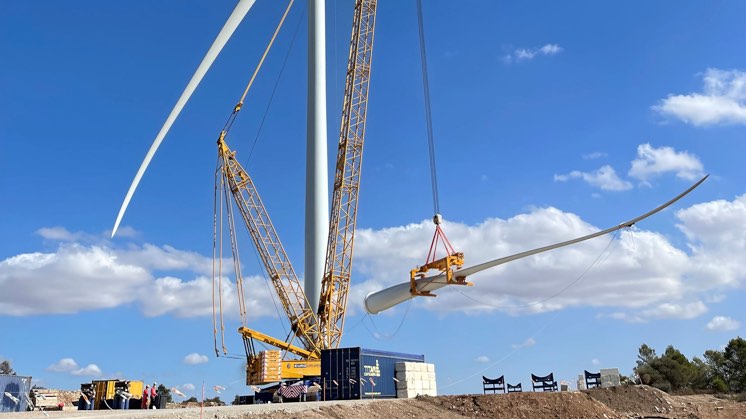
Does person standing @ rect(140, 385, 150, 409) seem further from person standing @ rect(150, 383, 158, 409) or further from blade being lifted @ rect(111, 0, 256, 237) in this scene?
blade being lifted @ rect(111, 0, 256, 237)

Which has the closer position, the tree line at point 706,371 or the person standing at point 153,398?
the person standing at point 153,398

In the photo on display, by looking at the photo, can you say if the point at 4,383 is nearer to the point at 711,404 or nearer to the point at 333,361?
the point at 333,361

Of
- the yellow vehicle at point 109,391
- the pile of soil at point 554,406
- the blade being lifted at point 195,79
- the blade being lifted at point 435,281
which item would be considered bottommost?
the pile of soil at point 554,406

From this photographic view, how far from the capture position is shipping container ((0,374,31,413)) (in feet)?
137

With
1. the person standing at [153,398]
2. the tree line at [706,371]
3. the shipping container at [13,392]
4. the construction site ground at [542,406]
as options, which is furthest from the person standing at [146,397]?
the tree line at [706,371]

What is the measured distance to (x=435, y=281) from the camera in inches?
1571

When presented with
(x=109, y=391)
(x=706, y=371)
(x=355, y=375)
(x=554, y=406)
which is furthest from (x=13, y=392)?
(x=706, y=371)

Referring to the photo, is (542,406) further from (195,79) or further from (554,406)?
(195,79)

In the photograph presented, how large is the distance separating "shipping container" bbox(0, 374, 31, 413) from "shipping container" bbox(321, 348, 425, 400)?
2152 centimetres

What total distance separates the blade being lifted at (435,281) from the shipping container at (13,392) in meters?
25.5

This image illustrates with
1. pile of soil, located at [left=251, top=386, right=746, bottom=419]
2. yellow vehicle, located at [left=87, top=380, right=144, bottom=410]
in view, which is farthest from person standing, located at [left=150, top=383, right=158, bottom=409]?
pile of soil, located at [left=251, top=386, right=746, bottom=419]

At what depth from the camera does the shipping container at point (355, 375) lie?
45031 millimetres

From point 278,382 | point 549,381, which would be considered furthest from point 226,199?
point 549,381

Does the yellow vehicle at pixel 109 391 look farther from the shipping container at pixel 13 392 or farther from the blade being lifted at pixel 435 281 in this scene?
the blade being lifted at pixel 435 281
